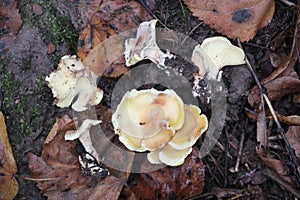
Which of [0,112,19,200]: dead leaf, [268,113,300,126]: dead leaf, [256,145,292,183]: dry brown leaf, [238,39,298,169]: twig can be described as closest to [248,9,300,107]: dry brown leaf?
[238,39,298,169]: twig

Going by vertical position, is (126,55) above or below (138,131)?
above

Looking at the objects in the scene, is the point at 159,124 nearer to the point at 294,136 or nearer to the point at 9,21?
the point at 294,136

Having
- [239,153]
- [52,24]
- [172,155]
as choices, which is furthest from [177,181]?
[52,24]

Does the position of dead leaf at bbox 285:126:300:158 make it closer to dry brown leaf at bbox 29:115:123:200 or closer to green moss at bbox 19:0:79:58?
dry brown leaf at bbox 29:115:123:200

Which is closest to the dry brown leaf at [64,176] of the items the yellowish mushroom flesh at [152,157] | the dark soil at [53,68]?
the dark soil at [53,68]

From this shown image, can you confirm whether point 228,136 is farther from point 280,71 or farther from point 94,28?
point 94,28

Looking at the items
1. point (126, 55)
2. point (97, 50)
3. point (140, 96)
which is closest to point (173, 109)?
point (140, 96)

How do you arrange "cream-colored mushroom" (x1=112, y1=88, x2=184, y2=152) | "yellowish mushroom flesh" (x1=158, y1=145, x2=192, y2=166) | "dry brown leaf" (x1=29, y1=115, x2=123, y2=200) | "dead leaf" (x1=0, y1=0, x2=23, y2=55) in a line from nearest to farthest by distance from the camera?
"cream-colored mushroom" (x1=112, y1=88, x2=184, y2=152)
"yellowish mushroom flesh" (x1=158, y1=145, x2=192, y2=166)
"dry brown leaf" (x1=29, y1=115, x2=123, y2=200)
"dead leaf" (x1=0, y1=0, x2=23, y2=55)
